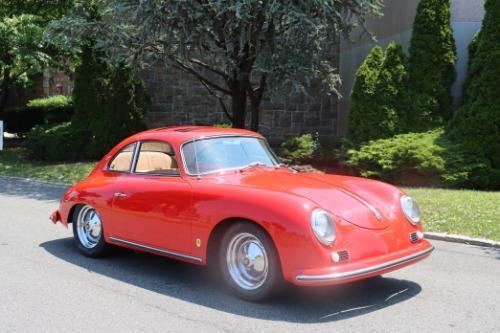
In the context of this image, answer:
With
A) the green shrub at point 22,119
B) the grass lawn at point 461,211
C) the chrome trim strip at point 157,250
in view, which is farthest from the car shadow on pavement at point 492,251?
the green shrub at point 22,119

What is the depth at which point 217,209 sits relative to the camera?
5.10m

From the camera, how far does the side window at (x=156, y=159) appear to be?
596cm

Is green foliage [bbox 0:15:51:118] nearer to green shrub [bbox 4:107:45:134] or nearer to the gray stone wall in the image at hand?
the gray stone wall

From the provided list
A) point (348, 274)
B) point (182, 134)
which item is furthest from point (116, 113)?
point (348, 274)

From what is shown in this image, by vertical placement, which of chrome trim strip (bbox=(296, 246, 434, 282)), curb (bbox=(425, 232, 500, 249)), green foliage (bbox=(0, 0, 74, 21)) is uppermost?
green foliage (bbox=(0, 0, 74, 21))

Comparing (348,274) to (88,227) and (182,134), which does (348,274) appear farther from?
(88,227)

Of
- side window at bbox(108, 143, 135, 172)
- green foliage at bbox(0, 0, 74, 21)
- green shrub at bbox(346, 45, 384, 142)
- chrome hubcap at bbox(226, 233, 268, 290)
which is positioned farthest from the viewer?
green foliage at bbox(0, 0, 74, 21)

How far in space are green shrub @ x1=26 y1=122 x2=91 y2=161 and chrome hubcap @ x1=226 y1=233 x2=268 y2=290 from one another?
14.5 m

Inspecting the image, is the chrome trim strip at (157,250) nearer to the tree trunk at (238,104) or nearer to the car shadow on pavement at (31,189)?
the car shadow on pavement at (31,189)

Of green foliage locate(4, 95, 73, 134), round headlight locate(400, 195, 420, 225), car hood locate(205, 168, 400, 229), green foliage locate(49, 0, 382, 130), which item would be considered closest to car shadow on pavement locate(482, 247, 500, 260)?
round headlight locate(400, 195, 420, 225)

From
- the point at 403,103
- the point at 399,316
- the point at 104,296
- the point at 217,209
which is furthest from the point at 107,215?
the point at 403,103

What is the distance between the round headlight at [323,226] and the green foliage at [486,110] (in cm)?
804

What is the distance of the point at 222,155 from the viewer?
19.4ft

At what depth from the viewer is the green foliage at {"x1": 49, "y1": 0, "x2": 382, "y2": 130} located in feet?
37.9
